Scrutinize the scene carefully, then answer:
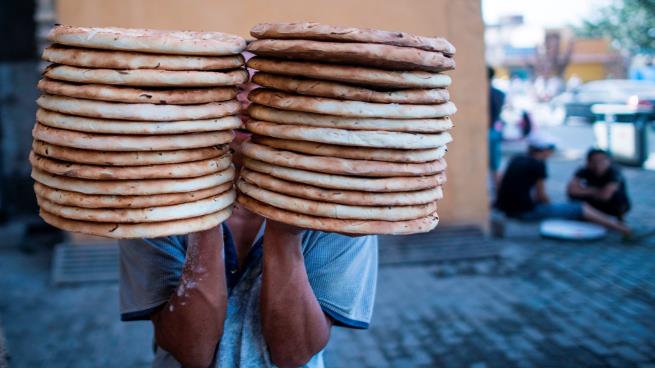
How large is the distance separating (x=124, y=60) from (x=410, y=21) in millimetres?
4926

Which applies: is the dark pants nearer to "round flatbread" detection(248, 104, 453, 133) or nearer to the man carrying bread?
the man carrying bread

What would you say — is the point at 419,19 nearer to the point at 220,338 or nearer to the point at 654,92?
the point at 220,338

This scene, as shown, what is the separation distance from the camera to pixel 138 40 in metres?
1.25

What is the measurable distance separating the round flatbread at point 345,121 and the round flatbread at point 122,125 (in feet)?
0.40

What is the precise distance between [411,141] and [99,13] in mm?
4842

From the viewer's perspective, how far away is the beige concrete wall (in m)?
5.48

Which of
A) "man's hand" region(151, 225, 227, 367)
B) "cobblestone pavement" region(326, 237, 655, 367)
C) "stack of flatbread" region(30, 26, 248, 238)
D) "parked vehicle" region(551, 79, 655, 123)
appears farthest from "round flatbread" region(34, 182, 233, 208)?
"parked vehicle" region(551, 79, 655, 123)

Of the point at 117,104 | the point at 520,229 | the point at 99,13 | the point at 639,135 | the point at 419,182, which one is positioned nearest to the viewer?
the point at 117,104

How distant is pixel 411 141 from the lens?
1.33 metres

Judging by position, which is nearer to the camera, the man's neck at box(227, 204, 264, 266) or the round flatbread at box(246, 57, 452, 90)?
the round flatbread at box(246, 57, 452, 90)

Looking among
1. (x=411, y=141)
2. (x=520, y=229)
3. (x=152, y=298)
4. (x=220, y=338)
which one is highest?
(x=411, y=141)

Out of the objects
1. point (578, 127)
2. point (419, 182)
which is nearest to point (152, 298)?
point (419, 182)

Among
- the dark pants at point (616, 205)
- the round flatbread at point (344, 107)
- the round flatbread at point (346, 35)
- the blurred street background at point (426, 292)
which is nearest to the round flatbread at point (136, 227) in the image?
the round flatbread at point (344, 107)

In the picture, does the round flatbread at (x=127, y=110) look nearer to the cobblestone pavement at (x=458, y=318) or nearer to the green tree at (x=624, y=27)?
the cobblestone pavement at (x=458, y=318)
